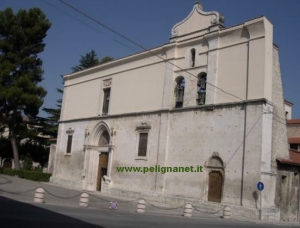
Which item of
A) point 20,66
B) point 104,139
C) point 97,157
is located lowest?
point 97,157

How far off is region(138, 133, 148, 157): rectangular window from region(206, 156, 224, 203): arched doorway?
5.71 metres

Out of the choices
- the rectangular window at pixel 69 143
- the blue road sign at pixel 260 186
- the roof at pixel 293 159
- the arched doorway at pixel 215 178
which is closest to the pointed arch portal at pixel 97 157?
the rectangular window at pixel 69 143

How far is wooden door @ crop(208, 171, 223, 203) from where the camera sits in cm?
2067

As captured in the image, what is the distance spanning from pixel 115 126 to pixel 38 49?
1716 cm

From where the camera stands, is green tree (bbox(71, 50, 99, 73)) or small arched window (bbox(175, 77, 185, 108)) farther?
green tree (bbox(71, 50, 99, 73))

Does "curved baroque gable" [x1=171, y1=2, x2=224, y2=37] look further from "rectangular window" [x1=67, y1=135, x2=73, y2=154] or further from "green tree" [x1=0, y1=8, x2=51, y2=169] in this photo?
"green tree" [x1=0, y1=8, x2=51, y2=169]

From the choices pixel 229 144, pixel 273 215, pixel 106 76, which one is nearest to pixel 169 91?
pixel 229 144

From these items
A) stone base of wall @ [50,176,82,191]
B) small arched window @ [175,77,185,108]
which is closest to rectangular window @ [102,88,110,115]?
stone base of wall @ [50,176,82,191]

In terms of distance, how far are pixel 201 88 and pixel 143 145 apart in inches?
236

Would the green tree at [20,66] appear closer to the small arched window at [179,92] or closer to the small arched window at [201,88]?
the small arched window at [179,92]

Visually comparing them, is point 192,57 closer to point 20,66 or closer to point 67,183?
point 67,183

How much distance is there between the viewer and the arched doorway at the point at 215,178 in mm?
20656

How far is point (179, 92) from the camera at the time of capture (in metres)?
24.7

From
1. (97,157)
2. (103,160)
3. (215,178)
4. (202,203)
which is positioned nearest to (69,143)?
(97,157)
